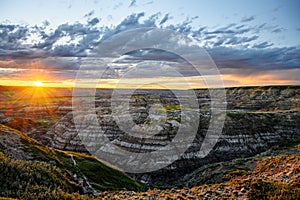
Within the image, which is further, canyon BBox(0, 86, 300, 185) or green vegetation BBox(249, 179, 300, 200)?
canyon BBox(0, 86, 300, 185)

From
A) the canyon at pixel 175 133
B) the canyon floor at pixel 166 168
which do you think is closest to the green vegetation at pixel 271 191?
the canyon floor at pixel 166 168

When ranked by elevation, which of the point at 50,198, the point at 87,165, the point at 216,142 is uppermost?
the point at 50,198

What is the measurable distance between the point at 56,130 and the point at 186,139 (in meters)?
57.9

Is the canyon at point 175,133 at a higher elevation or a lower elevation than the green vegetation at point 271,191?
lower

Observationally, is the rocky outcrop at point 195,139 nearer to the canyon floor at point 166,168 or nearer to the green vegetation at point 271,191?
the canyon floor at point 166,168

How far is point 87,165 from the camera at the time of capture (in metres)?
43.1

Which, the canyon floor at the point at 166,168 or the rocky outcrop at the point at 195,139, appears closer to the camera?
the canyon floor at the point at 166,168

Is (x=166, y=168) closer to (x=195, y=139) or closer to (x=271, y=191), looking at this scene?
(x=195, y=139)

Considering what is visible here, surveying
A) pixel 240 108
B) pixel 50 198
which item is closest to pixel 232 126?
pixel 50 198

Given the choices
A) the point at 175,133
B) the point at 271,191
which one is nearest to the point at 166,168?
the point at 175,133

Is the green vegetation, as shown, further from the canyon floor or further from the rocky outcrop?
the rocky outcrop

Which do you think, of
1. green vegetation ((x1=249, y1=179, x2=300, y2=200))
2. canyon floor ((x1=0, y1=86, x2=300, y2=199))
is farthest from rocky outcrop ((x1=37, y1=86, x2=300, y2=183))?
green vegetation ((x1=249, y1=179, x2=300, y2=200))

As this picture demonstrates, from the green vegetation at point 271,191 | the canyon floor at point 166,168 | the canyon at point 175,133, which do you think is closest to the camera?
the green vegetation at point 271,191

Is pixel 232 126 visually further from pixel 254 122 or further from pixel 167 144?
pixel 167 144
